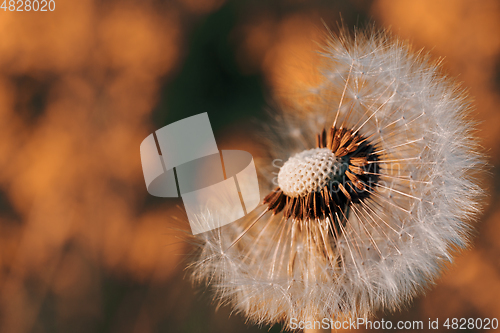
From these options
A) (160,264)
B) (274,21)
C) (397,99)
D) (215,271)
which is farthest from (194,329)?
(274,21)

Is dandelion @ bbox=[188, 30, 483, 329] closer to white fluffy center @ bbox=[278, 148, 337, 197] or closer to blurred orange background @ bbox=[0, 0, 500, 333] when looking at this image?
white fluffy center @ bbox=[278, 148, 337, 197]

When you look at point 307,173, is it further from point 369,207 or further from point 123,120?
point 123,120

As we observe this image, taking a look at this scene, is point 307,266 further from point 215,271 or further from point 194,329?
point 194,329

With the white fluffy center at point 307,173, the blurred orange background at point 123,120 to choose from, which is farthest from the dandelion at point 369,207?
the blurred orange background at point 123,120

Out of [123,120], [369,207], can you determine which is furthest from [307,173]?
[123,120]

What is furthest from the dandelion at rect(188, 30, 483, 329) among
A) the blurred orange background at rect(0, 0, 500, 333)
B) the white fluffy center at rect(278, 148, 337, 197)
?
the blurred orange background at rect(0, 0, 500, 333)

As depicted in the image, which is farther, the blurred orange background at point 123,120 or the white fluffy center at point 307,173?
the blurred orange background at point 123,120

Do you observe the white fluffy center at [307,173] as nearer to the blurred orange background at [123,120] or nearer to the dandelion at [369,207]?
the dandelion at [369,207]
